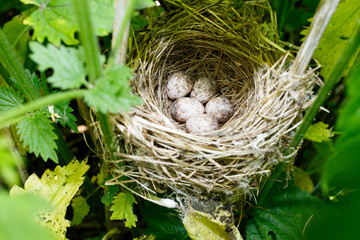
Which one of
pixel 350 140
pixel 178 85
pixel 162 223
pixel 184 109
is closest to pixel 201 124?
pixel 184 109

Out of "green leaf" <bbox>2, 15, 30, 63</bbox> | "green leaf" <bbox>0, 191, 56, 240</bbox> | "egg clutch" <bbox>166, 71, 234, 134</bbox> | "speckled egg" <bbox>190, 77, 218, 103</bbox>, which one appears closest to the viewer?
"green leaf" <bbox>0, 191, 56, 240</bbox>

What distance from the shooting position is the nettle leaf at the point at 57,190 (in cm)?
105

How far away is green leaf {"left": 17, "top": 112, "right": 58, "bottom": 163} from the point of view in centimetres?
94

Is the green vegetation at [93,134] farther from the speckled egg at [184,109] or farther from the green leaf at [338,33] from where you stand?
Answer: the speckled egg at [184,109]

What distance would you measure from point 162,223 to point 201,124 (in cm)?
47

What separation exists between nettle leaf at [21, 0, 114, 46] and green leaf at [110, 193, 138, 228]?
573mm

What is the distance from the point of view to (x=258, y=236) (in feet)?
4.26

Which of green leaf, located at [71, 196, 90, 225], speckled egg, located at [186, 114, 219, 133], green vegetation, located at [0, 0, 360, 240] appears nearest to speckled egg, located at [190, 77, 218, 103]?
speckled egg, located at [186, 114, 219, 133]

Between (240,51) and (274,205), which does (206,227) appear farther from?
(240,51)

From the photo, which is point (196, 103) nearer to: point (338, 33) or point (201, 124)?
point (201, 124)

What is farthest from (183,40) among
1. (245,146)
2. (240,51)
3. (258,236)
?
(258,236)

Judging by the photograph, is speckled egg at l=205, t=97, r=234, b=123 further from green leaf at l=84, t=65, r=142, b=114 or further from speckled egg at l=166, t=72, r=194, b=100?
green leaf at l=84, t=65, r=142, b=114

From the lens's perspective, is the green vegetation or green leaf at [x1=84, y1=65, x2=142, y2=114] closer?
the green vegetation

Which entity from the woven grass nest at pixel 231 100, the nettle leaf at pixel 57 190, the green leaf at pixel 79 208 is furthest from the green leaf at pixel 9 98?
the green leaf at pixel 79 208
